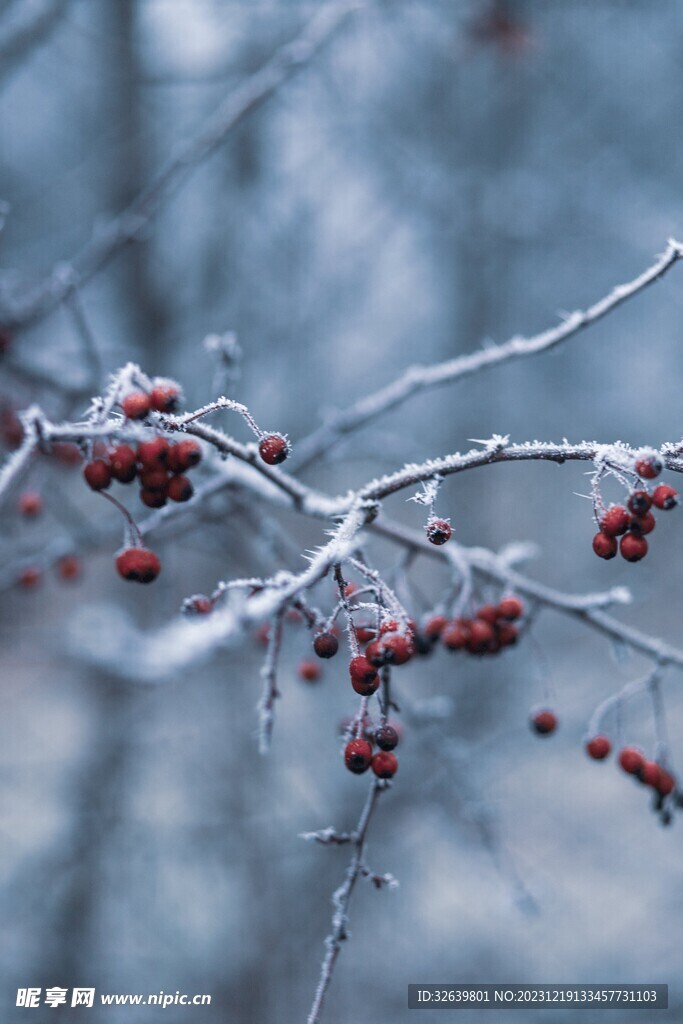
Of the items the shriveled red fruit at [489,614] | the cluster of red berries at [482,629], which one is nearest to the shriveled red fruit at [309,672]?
the cluster of red berries at [482,629]

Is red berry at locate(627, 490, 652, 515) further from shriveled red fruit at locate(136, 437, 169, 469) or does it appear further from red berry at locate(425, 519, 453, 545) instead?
shriveled red fruit at locate(136, 437, 169, 469)

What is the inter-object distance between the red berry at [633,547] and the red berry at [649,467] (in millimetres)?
200

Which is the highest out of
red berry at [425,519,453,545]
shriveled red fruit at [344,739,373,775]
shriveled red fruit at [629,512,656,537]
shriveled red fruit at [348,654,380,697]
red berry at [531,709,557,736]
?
red berry at [531,709,557,736]

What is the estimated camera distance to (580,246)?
6.13 meters

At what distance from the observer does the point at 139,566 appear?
1279mm

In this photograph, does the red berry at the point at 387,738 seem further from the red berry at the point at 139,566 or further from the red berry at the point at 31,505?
the red berry at the point at 31,505

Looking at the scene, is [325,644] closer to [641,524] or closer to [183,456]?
[183,456]

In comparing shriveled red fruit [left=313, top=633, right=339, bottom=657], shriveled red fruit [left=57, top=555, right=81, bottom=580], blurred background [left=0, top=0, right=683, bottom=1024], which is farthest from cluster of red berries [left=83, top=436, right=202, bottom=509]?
blurred background [left=0, top=0, right=683, bottom=1024]

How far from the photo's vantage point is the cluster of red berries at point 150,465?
1.17 meters

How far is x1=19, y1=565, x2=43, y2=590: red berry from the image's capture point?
2.51 meters

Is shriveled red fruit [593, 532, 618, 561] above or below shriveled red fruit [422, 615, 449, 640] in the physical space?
below

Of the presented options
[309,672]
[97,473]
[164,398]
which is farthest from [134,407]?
[309,672]

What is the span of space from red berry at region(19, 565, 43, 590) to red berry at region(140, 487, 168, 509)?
4.79ft

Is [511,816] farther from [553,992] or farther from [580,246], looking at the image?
[580,246]
